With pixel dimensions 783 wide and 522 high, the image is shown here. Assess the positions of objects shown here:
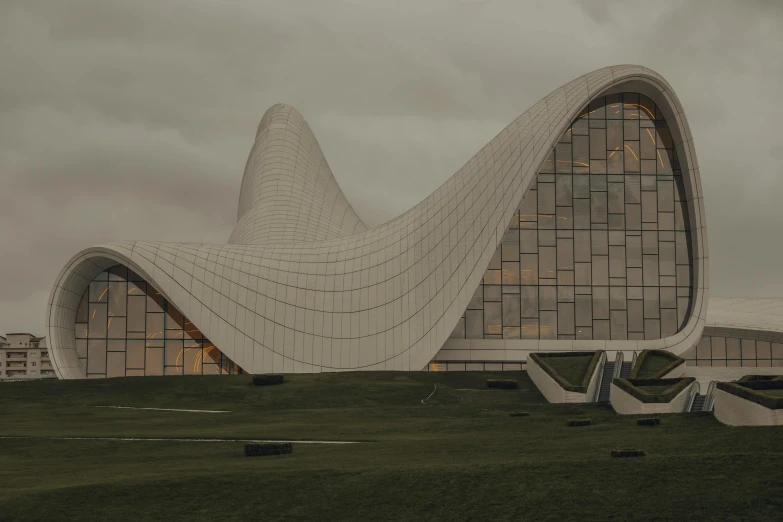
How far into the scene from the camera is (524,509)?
63.8 feet

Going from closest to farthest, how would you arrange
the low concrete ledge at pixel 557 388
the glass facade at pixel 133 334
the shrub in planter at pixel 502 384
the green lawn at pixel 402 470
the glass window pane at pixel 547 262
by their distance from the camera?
1. the green lawn at pixel 402 470
2. the low concrete ledge at pixel 557 388
3. the shrub in planter at pixel 502 384
4. the glass facade at pixel 133 334
5. the glass window pane at pixel 547 262

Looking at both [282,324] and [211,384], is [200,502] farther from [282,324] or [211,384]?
[282,324]

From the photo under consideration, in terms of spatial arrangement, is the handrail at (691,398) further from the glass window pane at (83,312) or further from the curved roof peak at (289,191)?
the glass window pane at (83,312)

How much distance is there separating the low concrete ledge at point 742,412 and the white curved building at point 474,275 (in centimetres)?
2815

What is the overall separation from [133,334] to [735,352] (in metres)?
42.6

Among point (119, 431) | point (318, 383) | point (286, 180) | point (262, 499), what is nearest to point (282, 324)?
point (318, 383)

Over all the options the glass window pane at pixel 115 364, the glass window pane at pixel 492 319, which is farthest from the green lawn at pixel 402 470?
the glass window pane at pixel 492 319

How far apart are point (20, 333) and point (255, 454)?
583 feet

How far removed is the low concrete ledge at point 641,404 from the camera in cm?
3759

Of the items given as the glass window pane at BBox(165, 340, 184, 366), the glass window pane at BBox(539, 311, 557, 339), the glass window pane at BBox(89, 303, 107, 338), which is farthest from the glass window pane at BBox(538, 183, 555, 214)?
the glass window pane at BBox(89, 303, 107, 338)

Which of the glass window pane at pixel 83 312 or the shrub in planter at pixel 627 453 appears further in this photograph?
the glass window pane at pixel 83 312

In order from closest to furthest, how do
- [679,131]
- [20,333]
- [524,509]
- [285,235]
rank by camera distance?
[524,509]
[679,131]
[285,235]
[20,333]

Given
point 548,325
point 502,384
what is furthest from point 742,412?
point 548,325

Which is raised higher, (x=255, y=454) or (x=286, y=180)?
(x=286, y=180)
